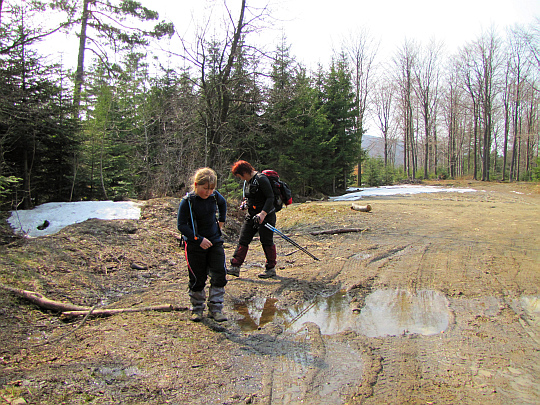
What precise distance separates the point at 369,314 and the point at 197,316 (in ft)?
6.59

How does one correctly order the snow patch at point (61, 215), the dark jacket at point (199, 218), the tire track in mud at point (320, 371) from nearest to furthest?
1. the tire track in mud at point (320, 371)
2. the dark jacket at point (199, 218)
3. the snow patch at point (61, 215)

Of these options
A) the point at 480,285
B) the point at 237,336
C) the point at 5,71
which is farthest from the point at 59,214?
the point at 480,285

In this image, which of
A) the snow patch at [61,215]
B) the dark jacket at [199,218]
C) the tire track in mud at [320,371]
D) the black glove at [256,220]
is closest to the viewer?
the tire track in mud at [320,371]

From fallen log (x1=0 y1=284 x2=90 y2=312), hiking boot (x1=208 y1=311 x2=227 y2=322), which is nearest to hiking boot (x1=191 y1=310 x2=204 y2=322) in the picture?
hiking boot (x1=208 y1=311 x2=227 y2=322)

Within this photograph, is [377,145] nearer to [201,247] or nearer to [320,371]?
[201,247]

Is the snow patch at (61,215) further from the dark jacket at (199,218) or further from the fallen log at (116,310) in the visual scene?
the dark jacket at (199,218)

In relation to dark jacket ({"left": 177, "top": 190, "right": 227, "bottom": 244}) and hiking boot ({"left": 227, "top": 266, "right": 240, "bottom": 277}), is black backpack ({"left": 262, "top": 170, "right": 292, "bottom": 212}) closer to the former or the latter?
hiking boot ({"left": 227, "top": 266, "right": 240, "bottom": 277})

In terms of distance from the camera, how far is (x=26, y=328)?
3.47 metres

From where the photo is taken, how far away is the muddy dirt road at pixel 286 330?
2539 mm

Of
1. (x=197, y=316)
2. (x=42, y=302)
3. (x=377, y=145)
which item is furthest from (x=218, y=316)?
(x=377, y=145)

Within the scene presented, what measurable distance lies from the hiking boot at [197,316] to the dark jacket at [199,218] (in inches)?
32.9

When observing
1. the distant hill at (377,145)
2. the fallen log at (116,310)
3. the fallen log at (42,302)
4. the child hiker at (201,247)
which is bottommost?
the fallen log at (116,310)

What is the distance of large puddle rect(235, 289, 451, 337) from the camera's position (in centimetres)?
367

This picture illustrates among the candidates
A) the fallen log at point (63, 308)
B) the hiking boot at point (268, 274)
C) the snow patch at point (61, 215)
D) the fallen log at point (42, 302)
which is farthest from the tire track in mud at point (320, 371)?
the snow patch at point (61, 215)
